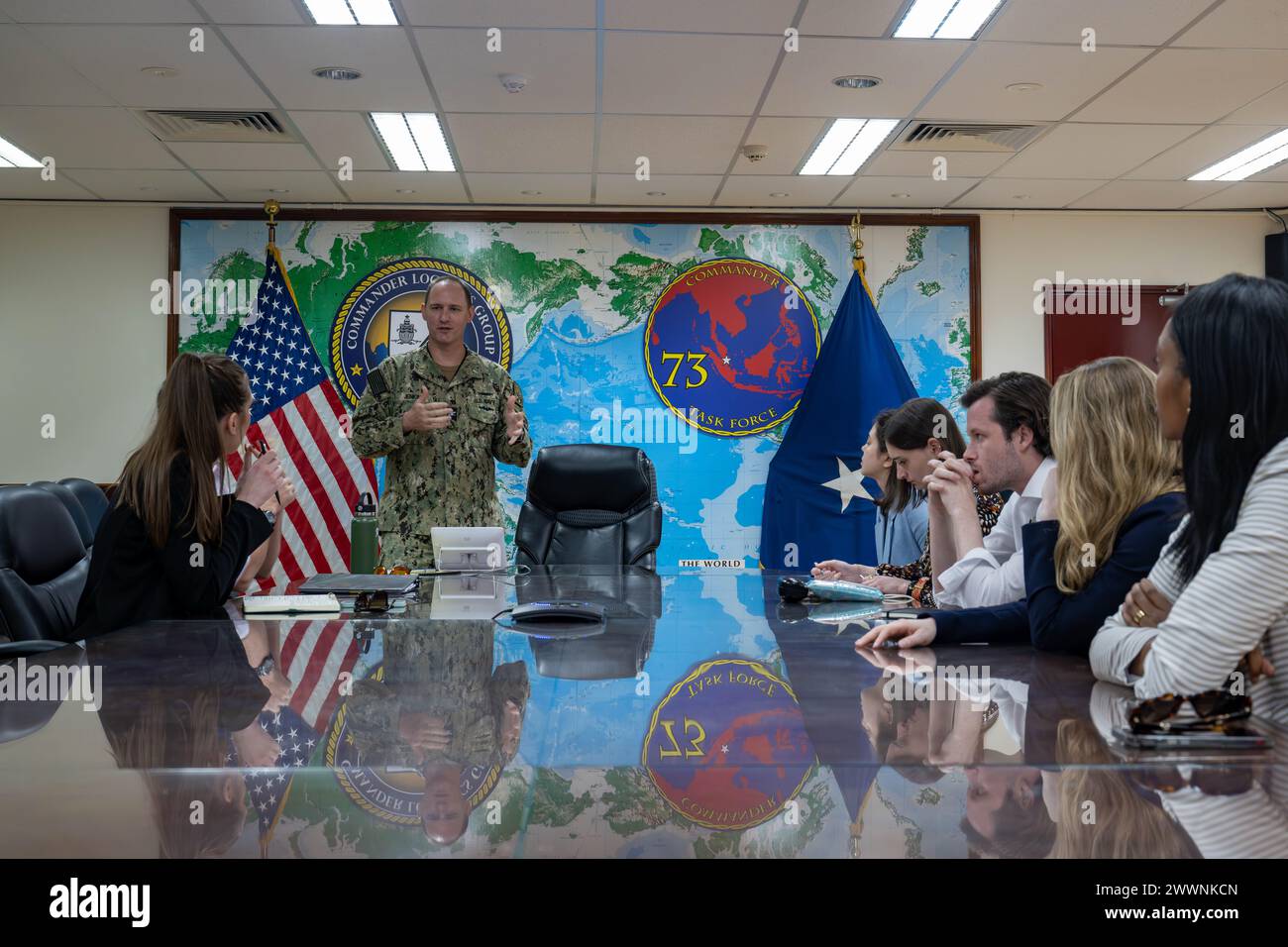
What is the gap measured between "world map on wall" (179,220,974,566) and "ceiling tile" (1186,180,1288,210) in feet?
5.64

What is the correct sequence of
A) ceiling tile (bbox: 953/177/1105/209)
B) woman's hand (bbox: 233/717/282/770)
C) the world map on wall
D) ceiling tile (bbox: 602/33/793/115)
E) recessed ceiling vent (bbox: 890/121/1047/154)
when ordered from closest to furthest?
woman's hand (bbox: 233/717/282/770) < ceiling tile (bbox: 602/33/793/115) < recessed ceiling vent (bbox: 890/121/1047/154) < ceiling tile (bbox: 953/177/1105/209) < the world map on wall

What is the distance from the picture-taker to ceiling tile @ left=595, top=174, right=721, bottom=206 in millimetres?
5789

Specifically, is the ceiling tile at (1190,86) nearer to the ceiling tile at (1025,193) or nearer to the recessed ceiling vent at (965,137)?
the recessed ceiling vent at (965,137)

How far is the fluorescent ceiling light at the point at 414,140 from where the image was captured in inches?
192

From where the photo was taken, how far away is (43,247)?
20.7 ft

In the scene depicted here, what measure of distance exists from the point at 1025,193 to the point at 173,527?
5.34 m

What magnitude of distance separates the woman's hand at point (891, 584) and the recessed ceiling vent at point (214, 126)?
3.52 meters

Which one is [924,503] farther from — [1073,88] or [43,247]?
[43,247]

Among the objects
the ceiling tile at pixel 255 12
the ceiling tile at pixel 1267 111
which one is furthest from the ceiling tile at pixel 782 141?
the ceiling tile at pixel 255 12

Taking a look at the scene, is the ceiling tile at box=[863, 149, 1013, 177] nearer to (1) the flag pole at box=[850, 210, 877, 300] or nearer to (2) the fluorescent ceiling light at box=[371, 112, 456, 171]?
(1) the flag pole at box=[850, 210, 877, 300]

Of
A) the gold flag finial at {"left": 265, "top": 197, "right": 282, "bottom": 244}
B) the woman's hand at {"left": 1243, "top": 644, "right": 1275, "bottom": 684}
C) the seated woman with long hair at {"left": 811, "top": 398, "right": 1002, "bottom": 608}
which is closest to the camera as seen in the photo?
the woman's hand at {"left": 1243, "top": 644, "right": 1275, "bottom": 684}

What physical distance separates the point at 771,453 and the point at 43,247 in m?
4.55

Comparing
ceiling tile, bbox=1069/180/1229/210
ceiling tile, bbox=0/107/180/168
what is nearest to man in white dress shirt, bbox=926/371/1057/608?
ceiling tile, bbox=1069/180/1229/210

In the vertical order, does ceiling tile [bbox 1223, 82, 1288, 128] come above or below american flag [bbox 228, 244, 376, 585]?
above
